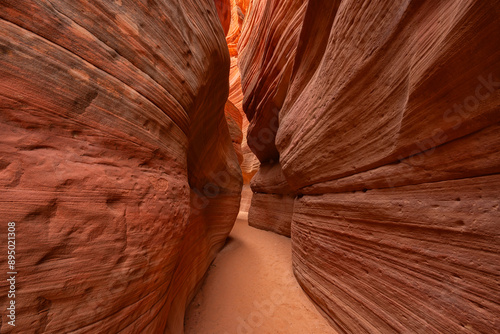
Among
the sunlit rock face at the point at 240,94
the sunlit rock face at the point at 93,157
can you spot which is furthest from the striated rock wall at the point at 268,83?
the sunlit rock face at the point at 240,94

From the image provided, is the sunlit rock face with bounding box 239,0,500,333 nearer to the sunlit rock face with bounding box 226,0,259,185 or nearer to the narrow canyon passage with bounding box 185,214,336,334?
the narrow canyon passage with bounding box 185,214,336,334

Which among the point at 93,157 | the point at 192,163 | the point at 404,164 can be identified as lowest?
the point at 93,157

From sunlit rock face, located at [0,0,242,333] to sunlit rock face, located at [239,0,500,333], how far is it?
2.22m

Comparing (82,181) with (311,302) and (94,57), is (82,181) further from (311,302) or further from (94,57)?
(311,302)

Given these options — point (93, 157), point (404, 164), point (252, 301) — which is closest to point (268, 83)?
point (404, 164)

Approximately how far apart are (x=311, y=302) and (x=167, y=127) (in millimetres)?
3796

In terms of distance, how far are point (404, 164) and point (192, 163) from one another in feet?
10.3

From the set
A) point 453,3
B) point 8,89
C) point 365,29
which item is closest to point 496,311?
point 453,3

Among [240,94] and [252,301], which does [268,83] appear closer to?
[252,301]

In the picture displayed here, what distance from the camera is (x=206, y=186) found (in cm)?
412

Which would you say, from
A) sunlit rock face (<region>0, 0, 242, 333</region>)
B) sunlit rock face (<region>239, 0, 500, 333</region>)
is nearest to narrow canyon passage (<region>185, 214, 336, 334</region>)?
sunlit rock face (<region>239, 0, 500, 333</region>)

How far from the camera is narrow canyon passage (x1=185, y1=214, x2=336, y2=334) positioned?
8.94ft

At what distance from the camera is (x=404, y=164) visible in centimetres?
185

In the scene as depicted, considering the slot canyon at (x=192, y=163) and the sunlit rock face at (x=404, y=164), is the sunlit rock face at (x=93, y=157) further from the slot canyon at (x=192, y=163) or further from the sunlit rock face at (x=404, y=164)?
the sunlit rock face at (x=404, y=164)
